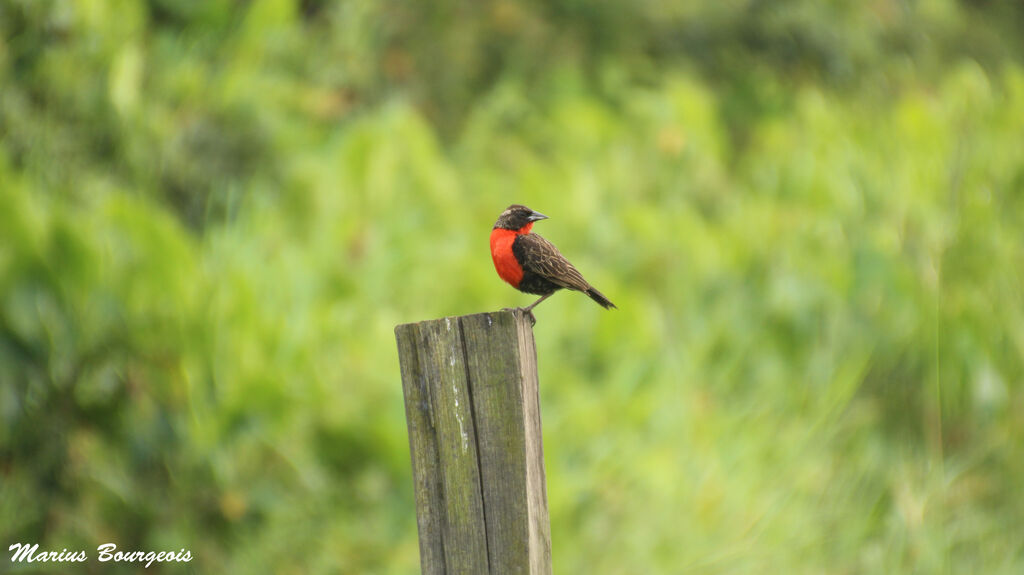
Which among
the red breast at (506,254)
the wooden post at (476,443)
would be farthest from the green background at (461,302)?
the wooden post at (476,443)

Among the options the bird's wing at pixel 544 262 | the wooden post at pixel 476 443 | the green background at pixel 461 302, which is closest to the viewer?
the wooden post at pixel 476 443

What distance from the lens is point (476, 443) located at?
1.84 meters

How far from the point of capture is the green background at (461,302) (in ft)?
16.2

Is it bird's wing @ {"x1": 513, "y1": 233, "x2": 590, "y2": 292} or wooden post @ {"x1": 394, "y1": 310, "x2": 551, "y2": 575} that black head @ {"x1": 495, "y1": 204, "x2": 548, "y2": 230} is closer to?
bird's wing @ {"x1": 513, "y1": 233, "x2": 590, "y2": 292}

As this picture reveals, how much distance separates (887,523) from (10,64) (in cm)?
594

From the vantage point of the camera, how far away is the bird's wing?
2494mm

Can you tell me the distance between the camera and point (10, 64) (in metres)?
5.58

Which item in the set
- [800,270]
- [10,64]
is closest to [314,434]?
[10,64]

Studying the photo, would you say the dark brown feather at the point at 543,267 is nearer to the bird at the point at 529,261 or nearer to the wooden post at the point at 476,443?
the bird at the point at 529,261

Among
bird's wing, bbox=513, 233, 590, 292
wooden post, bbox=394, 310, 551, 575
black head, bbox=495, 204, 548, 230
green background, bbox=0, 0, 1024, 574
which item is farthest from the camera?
green background, bbox=0, 0, 1024, 574

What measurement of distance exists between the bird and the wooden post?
61 cm

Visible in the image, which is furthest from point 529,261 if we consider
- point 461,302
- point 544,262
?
point 461,302

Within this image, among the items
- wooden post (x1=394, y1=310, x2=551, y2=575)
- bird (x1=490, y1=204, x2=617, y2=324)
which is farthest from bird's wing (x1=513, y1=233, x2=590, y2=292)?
wooden post (x1=394, y1=310, x2=551, y2=575)

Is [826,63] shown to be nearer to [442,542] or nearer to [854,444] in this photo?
[854,444]
